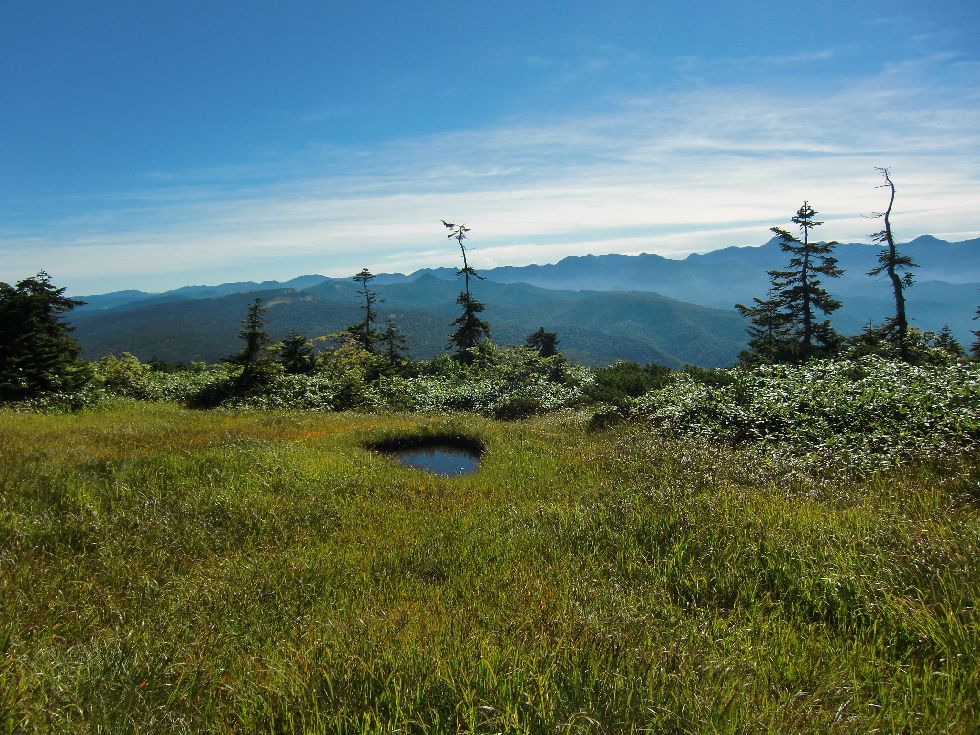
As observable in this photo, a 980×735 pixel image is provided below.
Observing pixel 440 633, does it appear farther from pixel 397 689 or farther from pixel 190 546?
pixel 190 546

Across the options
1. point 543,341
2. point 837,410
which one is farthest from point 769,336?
point 837,410

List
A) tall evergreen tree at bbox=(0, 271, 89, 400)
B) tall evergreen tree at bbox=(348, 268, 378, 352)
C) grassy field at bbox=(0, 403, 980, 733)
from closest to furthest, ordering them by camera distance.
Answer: grassy field at bbox=(0, 403, 980, 733)
tall evergreen tree at bbox=(0, 271, 89, 400)
tall evergreen tree at bbox=(348, 268, 378, 352)

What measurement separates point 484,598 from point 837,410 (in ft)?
30.4

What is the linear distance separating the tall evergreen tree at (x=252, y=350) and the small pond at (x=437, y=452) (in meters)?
12.5

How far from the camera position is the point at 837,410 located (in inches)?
395

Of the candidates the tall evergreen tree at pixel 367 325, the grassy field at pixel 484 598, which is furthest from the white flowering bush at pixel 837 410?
the tall evergreen tree at pixel 367 325

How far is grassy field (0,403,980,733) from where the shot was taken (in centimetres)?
282

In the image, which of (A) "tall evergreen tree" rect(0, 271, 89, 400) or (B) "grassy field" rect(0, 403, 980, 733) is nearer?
(B) "grassy field" rect(0, 403, 980, 733)

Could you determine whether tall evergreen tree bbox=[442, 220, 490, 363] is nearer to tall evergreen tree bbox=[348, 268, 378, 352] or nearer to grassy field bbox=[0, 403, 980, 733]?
tall evergreen tree bbox=[348, 268, 378, 352]

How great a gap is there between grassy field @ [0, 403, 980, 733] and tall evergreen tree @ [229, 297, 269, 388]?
45.2 ft

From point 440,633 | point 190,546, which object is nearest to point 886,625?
point 440,633

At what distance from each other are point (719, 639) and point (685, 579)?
114cm

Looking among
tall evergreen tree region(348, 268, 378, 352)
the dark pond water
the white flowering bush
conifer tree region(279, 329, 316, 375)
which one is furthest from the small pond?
tall evergreen tree region(348, 268, 378, 352)

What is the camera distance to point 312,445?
1170cm
